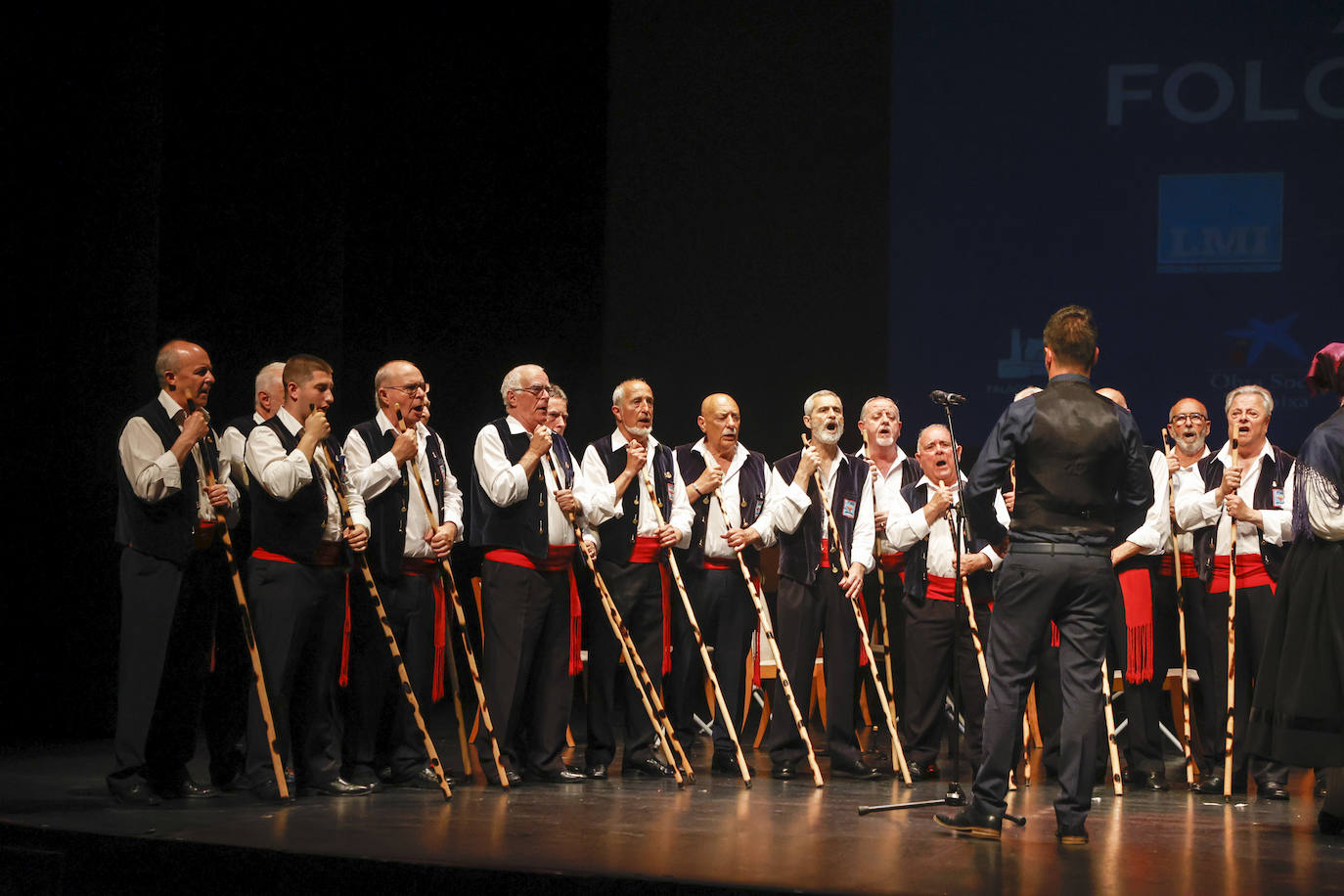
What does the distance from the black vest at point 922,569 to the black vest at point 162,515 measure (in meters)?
2.72

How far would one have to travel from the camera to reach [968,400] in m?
6.75

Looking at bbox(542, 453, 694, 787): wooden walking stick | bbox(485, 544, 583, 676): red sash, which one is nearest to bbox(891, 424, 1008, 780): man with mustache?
bbox(542, 453, 694, 787): wooden walking stick

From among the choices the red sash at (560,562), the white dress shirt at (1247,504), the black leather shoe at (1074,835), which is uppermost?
the white dress shirt at (1247,504)

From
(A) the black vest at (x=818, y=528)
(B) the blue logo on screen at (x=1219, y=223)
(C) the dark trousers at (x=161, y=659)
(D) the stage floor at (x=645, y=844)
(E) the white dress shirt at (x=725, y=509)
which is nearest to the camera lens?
(D) the stage floor at (x=645, y=844)

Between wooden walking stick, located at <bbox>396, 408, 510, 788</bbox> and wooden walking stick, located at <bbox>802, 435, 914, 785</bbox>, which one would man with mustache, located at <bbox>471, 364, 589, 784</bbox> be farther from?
wooden walking stick, located at <bbox>802, 435, 914, 785</bbox>

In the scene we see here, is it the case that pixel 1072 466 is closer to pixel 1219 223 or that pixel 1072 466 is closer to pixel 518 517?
pixel 518 517

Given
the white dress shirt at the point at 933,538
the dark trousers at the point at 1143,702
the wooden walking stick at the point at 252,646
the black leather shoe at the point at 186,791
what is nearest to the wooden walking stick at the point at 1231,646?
the dark trousers at the point at 1143,702

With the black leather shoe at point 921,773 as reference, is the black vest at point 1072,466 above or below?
above

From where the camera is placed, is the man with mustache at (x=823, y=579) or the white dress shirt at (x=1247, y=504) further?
the man with mustache at (x=823, y=579)

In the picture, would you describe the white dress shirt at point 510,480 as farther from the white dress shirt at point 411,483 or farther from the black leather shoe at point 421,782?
the black leather shoe at point 421,782

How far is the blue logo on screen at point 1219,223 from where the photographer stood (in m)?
6.39

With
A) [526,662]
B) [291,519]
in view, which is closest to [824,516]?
[526,662]

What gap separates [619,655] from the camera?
5.46 m

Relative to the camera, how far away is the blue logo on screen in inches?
252
